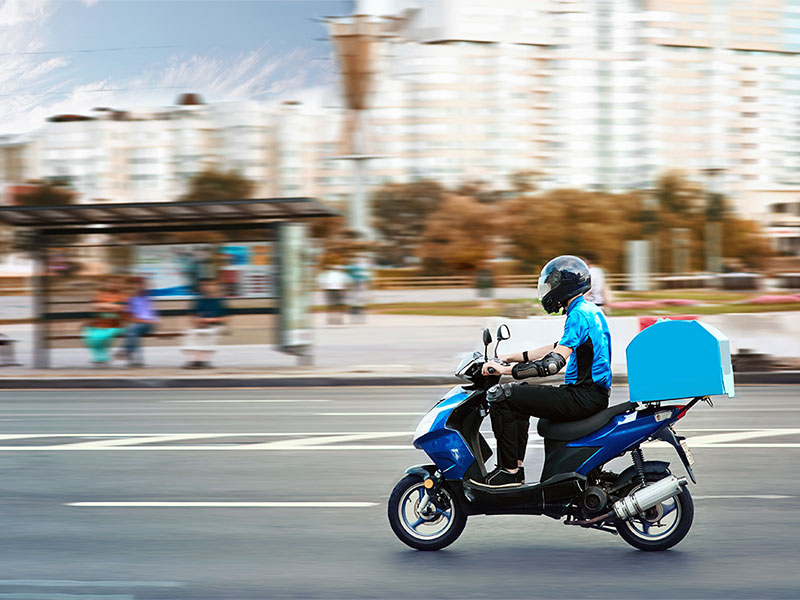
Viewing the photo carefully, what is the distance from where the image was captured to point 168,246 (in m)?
17.9

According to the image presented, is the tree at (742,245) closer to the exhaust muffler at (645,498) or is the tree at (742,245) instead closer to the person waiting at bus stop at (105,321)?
the person waiting at bus stop at (105,321)

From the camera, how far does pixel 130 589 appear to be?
4.96 meters

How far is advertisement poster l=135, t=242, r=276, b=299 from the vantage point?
1764 centimetres

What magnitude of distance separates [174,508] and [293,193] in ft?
465

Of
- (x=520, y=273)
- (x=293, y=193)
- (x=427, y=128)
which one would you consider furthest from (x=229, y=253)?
(x=293, y=193)

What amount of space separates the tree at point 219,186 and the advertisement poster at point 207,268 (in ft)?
243

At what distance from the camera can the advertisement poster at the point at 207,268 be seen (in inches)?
695

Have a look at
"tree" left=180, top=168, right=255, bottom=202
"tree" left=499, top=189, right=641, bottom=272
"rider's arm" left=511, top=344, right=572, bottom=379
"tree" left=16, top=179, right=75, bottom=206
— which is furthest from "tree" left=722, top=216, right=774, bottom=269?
"rider's arm" left=511, top=344, right=572, bottom=379

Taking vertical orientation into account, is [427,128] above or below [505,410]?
above

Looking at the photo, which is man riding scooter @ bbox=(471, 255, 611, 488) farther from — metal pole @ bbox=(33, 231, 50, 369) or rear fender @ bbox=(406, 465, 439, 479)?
metal pole @ bbox=(33, 231, 50, 369)

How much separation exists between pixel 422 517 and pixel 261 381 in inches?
401

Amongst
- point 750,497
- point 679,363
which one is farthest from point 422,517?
point 750,497

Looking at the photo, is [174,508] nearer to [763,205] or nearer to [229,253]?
[229,253]

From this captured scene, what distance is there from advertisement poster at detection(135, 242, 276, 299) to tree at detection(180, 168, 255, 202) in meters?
73.9
